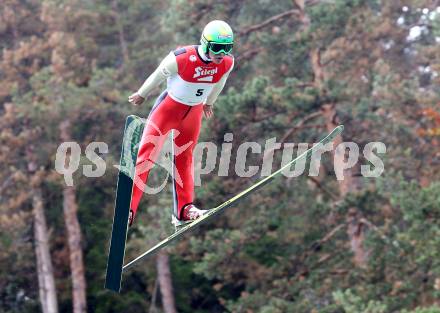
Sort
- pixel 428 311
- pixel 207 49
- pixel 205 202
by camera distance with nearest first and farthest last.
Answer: pixel 207 49, pixel 428 311, pixel 205 202

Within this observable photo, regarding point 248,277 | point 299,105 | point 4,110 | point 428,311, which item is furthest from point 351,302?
point 4,110

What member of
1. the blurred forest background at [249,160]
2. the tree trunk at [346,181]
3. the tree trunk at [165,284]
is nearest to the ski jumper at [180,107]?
the blurred forest background at [249,160]

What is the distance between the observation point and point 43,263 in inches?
832

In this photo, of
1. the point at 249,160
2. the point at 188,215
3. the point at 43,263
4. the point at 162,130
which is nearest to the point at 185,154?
the point at 162,130

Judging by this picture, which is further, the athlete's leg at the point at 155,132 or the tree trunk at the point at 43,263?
the tree trunk at the point at 43,263

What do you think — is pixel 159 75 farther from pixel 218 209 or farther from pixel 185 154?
pixel 218 209

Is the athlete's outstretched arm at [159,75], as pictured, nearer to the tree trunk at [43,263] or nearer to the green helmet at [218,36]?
the green helmet at [218,36]

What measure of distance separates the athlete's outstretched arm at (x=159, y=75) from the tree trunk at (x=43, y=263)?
14096 mm

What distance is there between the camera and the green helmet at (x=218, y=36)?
6.88 metres

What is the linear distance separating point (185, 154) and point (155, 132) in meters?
0.37

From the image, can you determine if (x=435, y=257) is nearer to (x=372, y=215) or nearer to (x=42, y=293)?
(x=372, y=215)

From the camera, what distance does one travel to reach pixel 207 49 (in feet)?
23.1

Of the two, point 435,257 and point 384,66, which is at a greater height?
point 384,66

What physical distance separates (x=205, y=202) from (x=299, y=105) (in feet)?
8.19
